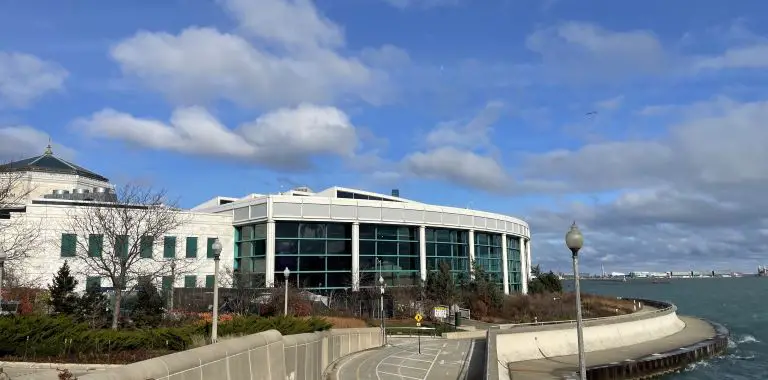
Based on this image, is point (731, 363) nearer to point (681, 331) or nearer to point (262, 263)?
point (681, 331)

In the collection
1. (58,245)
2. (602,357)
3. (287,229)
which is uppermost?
(287,229)

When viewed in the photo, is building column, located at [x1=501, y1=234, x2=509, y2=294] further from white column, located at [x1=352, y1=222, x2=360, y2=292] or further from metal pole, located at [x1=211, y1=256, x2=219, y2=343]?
metal pole, located at [x1=211, y1=256, x2=219, y2=343]

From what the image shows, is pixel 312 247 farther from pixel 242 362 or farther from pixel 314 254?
pixel 242 362

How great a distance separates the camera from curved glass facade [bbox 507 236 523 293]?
3354 inches

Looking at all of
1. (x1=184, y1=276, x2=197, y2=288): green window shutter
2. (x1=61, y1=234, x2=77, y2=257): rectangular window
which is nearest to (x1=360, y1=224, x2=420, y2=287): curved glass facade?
(x1=184, y1=276, x2=197, y2=288): green window shutter

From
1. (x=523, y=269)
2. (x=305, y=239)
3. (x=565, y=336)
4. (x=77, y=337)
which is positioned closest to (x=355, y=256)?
(x=305, y=239)

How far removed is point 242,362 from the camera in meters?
11.6

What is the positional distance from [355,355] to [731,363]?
39276 millimetres

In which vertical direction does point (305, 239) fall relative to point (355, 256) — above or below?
above

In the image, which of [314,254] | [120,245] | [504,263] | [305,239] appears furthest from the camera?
[504,263]

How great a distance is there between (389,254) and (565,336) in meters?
24.3

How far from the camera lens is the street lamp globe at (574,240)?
44.2 ft

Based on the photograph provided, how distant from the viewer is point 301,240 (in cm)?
5912

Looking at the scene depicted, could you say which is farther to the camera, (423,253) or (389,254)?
(423,253)
